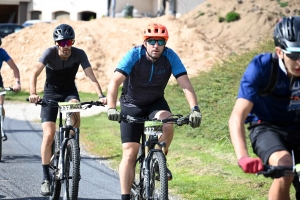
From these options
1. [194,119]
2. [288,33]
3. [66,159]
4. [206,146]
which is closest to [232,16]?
[206,146]

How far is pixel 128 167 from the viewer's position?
7504 mm

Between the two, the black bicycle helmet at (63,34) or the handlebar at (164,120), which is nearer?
the handlebar at (164,120)

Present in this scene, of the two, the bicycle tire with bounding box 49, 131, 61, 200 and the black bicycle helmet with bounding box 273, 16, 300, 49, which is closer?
the black bicycle helmet with bounding box 273, 16, 300, 49

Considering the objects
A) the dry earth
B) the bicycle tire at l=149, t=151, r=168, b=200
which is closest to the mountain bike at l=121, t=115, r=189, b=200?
the bicycle tire at l=149, t=151, r=168, b=200

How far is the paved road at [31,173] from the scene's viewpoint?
9.60 metres

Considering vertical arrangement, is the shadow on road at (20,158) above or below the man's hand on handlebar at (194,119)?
below

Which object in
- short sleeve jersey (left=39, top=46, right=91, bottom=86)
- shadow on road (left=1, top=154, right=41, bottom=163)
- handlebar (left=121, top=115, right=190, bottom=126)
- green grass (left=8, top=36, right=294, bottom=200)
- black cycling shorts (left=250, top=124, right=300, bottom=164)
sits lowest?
shadow on road (left=1, top=154, right=41, bottom=163)

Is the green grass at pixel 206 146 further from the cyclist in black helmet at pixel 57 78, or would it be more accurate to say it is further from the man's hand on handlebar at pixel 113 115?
the man's hand on handlebar at pixel 113 115

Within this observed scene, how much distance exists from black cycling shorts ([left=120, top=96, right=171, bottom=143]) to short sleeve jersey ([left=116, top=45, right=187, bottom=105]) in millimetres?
52

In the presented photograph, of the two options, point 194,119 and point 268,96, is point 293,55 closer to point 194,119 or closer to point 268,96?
point 268,96

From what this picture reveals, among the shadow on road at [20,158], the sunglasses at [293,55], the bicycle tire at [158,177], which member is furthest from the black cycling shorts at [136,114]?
the shadow on road at [20,158]

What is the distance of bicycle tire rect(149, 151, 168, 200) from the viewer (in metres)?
6.76

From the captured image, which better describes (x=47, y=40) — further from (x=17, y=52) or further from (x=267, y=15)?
(x=267, y=15)

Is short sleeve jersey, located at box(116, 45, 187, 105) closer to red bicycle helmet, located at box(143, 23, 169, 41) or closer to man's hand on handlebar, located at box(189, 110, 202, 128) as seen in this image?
red bicycle helmet, located at box(143, 23, 169, 41)
